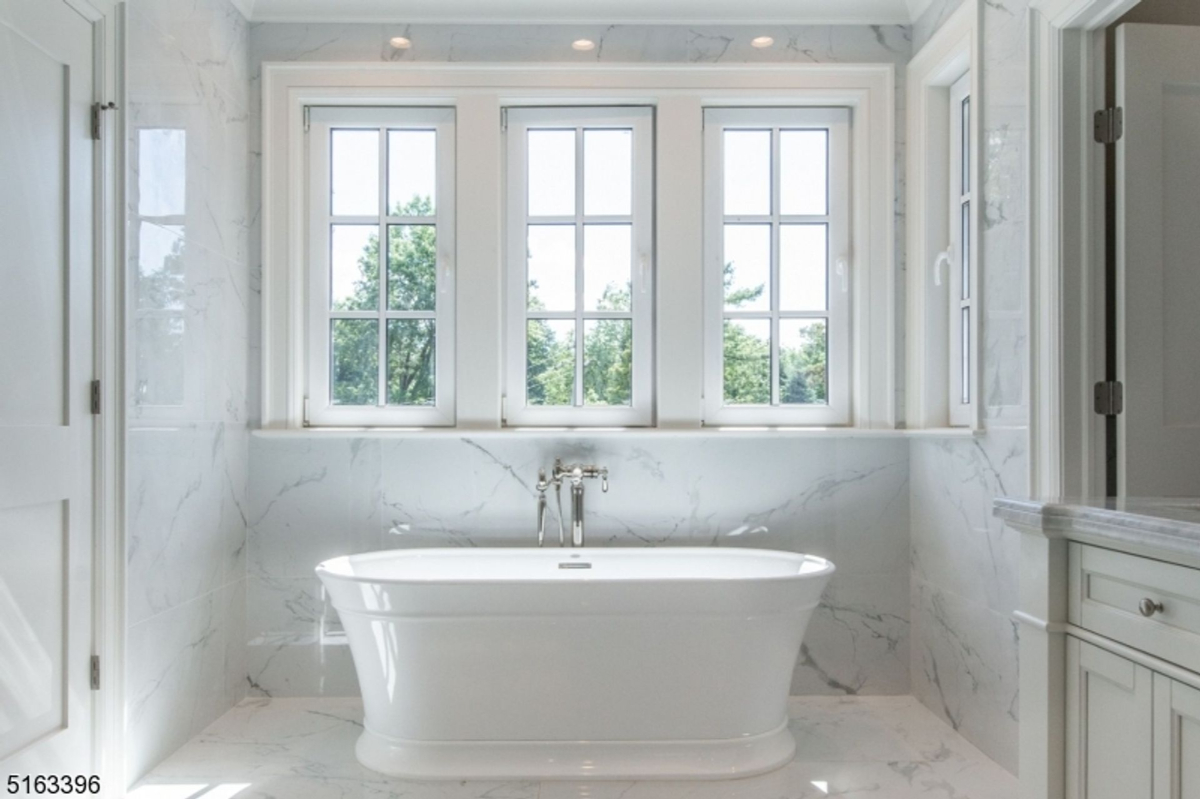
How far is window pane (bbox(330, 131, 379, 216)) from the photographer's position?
3334 mm

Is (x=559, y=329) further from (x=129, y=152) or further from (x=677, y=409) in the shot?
(x=129, y=152)

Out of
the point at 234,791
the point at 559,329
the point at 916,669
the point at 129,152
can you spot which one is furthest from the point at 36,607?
the point at 916,669

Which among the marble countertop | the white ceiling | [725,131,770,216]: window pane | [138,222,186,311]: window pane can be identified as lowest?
the marble countertop

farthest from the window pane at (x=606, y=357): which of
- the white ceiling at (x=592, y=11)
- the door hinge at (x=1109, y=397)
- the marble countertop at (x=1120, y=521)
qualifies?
the marble countertop at (x=1120, y=521)

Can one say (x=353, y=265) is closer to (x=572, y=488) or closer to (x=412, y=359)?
(x=412, y=359)

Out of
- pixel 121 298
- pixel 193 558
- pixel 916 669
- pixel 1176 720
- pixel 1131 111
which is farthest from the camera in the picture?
pixel 916 669

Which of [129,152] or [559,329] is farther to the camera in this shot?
[559,329]

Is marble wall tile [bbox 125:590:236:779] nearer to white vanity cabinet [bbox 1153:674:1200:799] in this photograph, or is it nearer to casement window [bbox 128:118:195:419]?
casement window [bbox 128:118:195:419]

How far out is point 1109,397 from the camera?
2262 mm

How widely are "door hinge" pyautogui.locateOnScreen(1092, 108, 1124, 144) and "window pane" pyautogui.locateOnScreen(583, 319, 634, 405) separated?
1.59 m

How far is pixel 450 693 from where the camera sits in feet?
8.21

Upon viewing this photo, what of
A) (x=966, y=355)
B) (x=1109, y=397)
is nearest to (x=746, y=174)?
(x=966, y=355)

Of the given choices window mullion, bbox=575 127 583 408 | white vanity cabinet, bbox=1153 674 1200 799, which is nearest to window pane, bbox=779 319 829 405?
window mullion, bbox=575 127 583 408

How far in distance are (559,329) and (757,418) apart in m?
0.79
